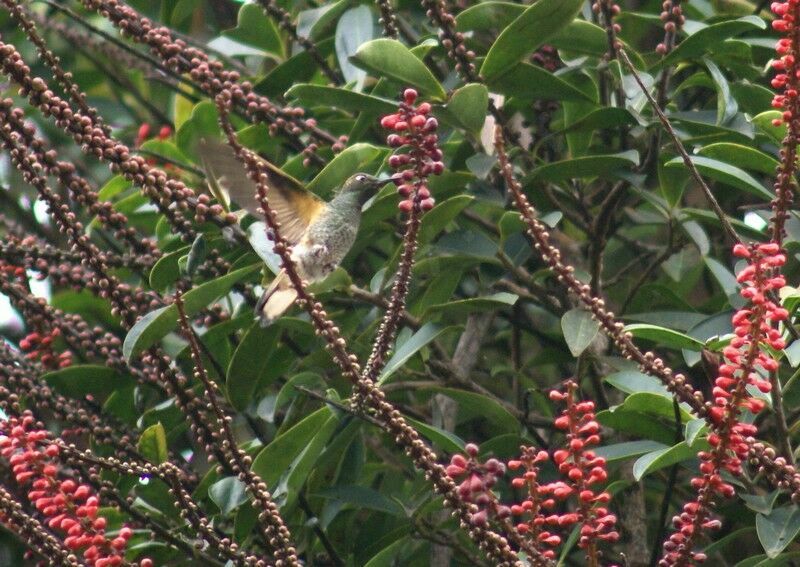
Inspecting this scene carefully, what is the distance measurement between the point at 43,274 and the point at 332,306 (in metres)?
0.67

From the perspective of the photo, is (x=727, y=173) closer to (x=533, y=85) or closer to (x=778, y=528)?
(x=533, y=85)

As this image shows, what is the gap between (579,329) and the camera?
237 cm

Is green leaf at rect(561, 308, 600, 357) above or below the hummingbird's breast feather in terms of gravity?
below

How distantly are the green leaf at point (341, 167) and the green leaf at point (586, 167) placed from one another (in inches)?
13.4

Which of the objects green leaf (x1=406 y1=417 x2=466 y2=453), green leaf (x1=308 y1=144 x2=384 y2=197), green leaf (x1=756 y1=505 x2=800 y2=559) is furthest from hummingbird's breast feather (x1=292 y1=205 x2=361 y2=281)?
green leaf (x1=756 y1=505 x2=800 y2=559)

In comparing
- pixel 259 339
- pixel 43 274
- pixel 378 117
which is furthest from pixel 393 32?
pixel 43 274

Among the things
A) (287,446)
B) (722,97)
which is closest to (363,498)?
(287,446)

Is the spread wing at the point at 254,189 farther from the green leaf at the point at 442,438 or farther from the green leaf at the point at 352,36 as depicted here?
the green leaf at the point at 442,438

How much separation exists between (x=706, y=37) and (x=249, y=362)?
1.12 m

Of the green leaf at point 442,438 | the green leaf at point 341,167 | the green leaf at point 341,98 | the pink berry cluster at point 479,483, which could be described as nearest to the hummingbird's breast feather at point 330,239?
the green leaf at point 341,167

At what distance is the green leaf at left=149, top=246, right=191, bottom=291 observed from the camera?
8.23 feet

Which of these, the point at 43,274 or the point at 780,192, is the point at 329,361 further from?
the point at 780,192

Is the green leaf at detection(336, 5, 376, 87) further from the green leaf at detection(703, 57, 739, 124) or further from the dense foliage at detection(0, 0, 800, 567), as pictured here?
the green leaf at detection(703, 57, 739, 124)

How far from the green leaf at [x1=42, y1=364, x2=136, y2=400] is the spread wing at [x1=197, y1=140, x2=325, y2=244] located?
488 mm
